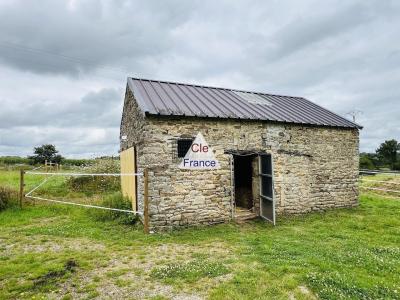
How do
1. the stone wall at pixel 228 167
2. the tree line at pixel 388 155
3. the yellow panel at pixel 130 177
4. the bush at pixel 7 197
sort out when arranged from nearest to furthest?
1. the stone wall at pixel 228 167
2. the yellow panel at pixel 130 177
3. the bush at pixel 7 197
4. the tree line at pixel 388 155

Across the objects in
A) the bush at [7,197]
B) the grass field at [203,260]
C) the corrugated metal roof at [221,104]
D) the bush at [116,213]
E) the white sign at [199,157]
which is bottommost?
the grass field at [203,260]

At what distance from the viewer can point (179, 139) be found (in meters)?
8.74

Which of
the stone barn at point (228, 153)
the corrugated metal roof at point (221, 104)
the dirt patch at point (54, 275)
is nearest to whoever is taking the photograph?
the dirt patch at point (54, 275)

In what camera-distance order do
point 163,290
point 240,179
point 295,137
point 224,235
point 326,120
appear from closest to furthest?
point 163,290 → point 224,235 → point 295,137 → point 326,120 → point 240,179

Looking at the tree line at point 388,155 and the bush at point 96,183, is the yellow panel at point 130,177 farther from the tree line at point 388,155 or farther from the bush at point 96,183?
the tree line at point 388,155

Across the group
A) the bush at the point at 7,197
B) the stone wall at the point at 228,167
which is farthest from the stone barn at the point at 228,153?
the bush at the point at 7,197

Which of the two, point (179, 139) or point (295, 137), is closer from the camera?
point (179, 139)

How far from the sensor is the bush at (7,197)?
34.8ft

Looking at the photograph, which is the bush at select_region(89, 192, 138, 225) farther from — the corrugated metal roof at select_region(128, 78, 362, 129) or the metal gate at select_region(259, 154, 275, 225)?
the metal gate at select_region(259, 154, 275, 225)

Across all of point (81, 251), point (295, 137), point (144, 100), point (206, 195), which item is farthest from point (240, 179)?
point (81, 251)

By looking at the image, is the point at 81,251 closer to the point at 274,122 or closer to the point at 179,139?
the point at 179,139

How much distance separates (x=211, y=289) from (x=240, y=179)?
8.28m

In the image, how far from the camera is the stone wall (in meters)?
8.41

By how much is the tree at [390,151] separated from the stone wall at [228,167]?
3062cm
